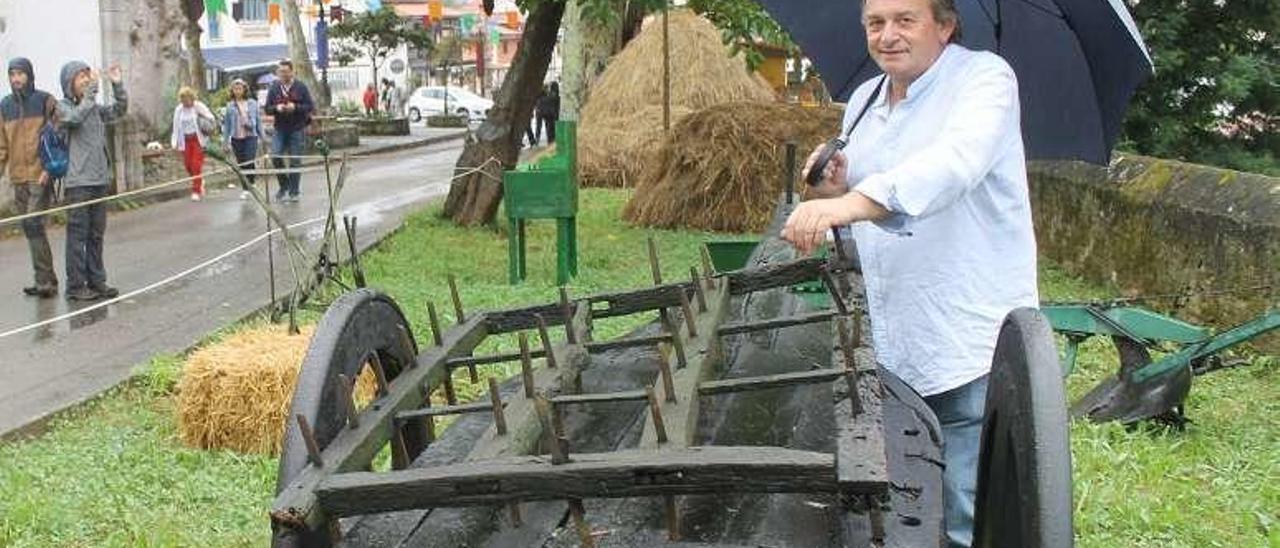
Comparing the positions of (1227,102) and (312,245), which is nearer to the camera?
(1227,102)

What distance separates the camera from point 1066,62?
A: 3.40m

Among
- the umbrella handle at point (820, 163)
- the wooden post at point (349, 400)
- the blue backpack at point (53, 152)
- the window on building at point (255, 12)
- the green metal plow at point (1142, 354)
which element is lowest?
the green metal plow at point (1142, 354)

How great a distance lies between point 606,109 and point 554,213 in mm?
12180

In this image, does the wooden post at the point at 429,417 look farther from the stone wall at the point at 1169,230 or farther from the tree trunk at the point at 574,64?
the tree trunk at the point at 574,64

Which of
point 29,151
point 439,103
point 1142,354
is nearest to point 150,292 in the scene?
point 29,151

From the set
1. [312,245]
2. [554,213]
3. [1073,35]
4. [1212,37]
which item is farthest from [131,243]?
[1073,35]

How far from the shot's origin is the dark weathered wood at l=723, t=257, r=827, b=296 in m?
3.24

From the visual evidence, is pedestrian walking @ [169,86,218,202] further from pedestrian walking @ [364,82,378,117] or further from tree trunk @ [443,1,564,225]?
pedestrian walking @ [364,82,378,117]

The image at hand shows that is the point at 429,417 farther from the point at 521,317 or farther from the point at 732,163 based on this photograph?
the point at 732,163

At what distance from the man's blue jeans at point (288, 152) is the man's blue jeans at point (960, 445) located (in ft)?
55.7

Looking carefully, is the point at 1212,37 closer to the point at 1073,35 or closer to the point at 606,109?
the point at 1073,35

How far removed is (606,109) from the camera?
23.4 m

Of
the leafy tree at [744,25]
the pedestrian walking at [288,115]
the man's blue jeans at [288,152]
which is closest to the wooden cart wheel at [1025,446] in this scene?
the leafy tree at [744,25]

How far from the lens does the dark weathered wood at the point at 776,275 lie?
3.24 metres
